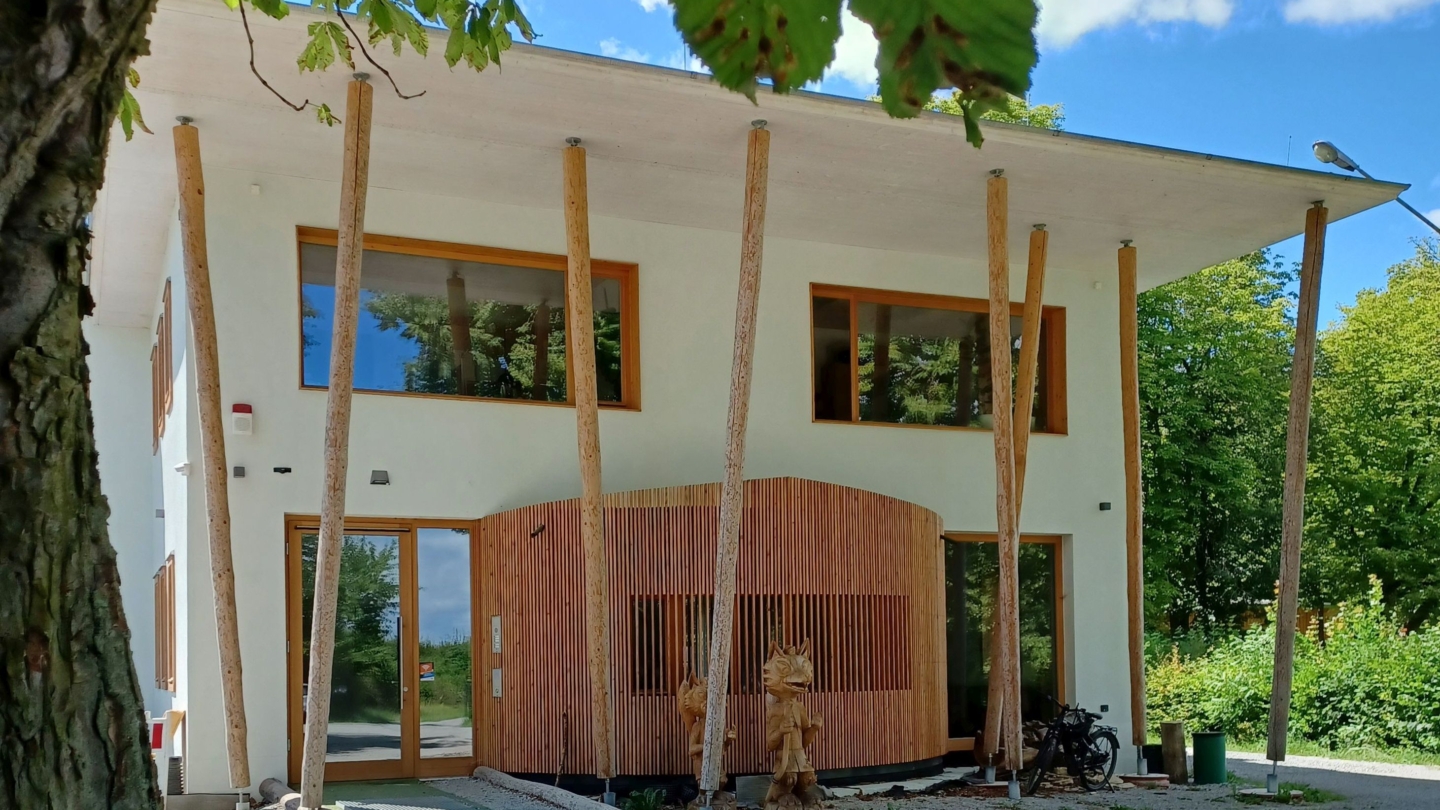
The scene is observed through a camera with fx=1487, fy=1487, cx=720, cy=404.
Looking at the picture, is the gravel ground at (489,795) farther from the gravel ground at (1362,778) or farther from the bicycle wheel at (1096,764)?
the gravel ground at (1362,778)

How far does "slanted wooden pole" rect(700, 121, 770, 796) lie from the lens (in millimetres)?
10953

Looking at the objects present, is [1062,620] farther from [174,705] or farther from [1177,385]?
[1177,385]

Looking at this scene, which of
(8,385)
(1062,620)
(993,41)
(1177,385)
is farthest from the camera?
(1177,385)

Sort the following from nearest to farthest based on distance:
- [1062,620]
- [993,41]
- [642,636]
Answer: [993,41] < [642,636] < [1062,620]

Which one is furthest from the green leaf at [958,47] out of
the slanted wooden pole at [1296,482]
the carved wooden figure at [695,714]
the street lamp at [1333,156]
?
the slanted wooden pole at [1296,482]

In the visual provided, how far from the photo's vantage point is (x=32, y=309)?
4.88 ft

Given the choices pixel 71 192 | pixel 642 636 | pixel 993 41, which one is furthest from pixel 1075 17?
pixel 642 636

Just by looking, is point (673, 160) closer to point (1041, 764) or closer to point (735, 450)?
point (735, 450)

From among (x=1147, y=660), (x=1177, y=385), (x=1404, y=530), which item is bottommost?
(x=1147, y=660)

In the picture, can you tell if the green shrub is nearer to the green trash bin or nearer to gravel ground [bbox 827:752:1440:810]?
gravel ground [bbox 827:752:1440:810]

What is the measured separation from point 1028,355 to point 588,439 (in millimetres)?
4465

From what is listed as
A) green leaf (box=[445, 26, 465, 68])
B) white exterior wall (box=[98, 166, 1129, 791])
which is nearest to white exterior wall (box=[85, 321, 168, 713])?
white exterior wall (box=[98, 166, 1129, 791])

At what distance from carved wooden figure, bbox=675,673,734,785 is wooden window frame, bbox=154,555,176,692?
180 inches

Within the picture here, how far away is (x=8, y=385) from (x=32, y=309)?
0.08 m
